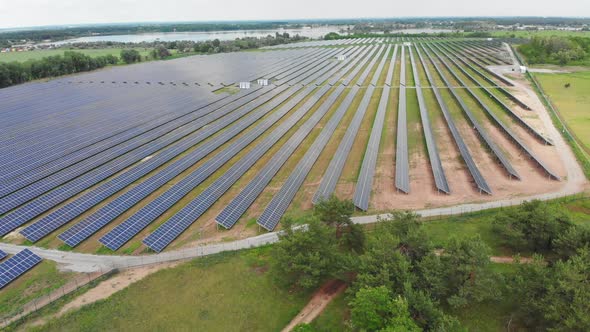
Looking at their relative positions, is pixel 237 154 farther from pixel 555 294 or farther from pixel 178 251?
pixel 555 294

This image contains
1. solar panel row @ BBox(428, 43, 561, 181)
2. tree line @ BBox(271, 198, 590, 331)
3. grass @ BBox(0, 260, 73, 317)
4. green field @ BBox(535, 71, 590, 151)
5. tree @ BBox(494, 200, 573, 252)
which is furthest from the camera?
green field @ BBox(535, 71, 590, 151)

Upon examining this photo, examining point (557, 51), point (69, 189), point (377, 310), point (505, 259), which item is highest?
point (557, 51)

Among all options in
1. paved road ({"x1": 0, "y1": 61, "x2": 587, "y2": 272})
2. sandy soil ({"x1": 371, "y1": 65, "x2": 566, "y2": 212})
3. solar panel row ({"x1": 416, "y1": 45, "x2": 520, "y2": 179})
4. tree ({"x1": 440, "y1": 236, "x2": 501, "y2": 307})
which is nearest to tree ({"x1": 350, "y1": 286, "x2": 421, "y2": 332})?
tree ({"x1": 440, "y1": 236, "x2": 501, "y2": 307})

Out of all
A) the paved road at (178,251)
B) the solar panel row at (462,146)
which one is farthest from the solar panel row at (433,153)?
the paved road at (178,251)

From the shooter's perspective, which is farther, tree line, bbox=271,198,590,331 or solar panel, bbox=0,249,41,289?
solar panel, bbox=0,249,41,289

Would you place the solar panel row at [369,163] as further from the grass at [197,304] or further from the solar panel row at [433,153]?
the grass at [197,304]

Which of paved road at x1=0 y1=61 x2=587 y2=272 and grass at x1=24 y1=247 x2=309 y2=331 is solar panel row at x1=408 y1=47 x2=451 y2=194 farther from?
grass at x1=24 y1=247 x2=309 y2=331

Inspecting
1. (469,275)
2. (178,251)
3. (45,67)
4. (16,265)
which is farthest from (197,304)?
(45,67)
